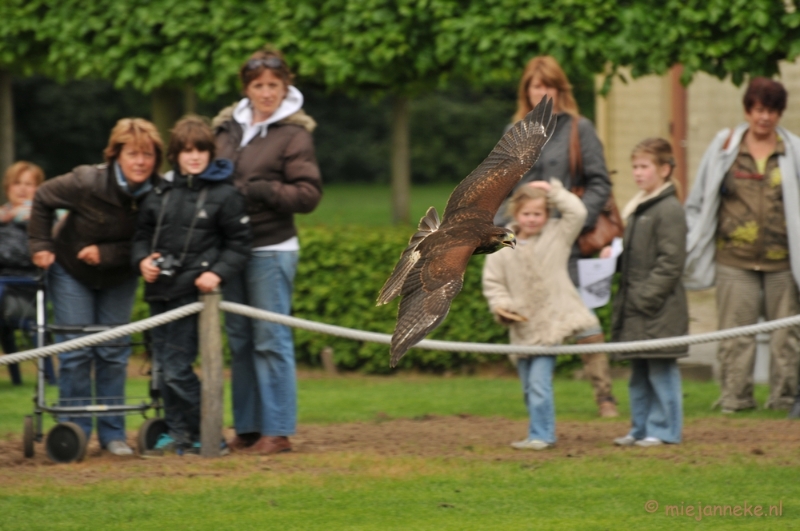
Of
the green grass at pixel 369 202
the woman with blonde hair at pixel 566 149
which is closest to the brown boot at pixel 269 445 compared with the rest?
the woman with blonde hair at pixel 566 149

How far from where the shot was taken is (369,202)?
36.3m

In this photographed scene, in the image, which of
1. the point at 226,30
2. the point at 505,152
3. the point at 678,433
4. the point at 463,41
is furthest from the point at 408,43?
the point at 678,433

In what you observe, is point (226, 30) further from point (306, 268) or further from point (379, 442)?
point (379, 442)

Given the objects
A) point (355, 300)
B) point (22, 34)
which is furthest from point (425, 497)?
point (22, 34)

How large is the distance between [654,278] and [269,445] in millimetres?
2469

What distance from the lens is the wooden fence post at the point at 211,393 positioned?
264 inches

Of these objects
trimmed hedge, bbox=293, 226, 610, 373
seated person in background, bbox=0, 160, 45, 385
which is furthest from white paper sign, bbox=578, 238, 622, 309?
seated person in background, bbox=0, 160, 45, 385

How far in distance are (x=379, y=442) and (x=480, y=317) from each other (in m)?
2.74

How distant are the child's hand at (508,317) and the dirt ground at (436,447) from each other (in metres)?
0.78

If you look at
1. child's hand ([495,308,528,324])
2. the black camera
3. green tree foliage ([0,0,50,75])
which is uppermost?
green tree foliage ([0,0,50,75])

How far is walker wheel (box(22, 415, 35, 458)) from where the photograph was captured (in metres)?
6.78

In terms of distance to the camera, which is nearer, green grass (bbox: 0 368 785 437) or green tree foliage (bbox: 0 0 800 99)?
green grass (bbox: 0 368 785 437)

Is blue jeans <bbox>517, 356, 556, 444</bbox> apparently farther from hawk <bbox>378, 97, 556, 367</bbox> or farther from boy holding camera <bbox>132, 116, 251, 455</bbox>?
boy holding camera <bbox>132, 116, 251, 455</bbox>

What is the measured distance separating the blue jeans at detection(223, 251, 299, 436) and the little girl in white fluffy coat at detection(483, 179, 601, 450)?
121 centimetres
